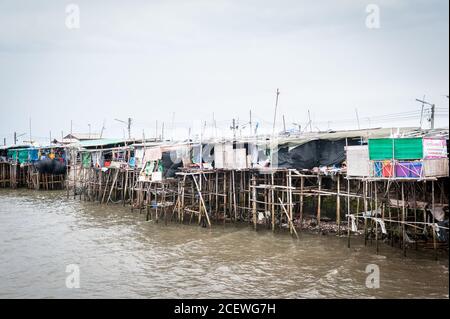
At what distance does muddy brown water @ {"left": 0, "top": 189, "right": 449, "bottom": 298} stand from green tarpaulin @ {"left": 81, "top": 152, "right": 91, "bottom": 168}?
895cm

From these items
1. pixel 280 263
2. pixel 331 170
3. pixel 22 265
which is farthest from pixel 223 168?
pixel 22 265

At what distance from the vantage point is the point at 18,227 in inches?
736

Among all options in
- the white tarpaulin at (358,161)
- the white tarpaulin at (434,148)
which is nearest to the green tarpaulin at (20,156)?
the white tarpaulin at (358,161)

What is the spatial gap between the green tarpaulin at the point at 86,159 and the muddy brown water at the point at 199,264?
8.95 metres

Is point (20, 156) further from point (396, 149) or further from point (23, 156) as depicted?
point (396, 149)

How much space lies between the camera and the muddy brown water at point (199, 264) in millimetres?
10461

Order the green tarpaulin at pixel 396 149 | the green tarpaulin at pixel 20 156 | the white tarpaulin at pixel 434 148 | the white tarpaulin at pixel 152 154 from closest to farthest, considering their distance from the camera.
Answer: the white tarpaulin at pixel 434 148 < the green tarpaulin at pixel 396 149 < the white tarpaulin at pixel 152 154 < the green tarpaulin at pixel 20 156

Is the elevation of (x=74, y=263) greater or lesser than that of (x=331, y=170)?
lesser

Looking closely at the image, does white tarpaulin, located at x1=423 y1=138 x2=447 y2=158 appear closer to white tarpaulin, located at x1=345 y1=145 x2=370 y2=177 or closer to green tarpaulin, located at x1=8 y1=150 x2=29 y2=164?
white tarpaulin, located at x1=345 y1=145 x2=370 y2=177

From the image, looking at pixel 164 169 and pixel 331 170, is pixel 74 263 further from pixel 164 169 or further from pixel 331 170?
pixel 331 170

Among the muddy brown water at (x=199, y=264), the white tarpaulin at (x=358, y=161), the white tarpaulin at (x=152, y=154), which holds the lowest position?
the muddy brown water at (x=199, y=264)

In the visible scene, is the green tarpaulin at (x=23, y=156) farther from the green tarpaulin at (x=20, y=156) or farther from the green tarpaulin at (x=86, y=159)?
the green tarpaulin at (x=86, y=159)
